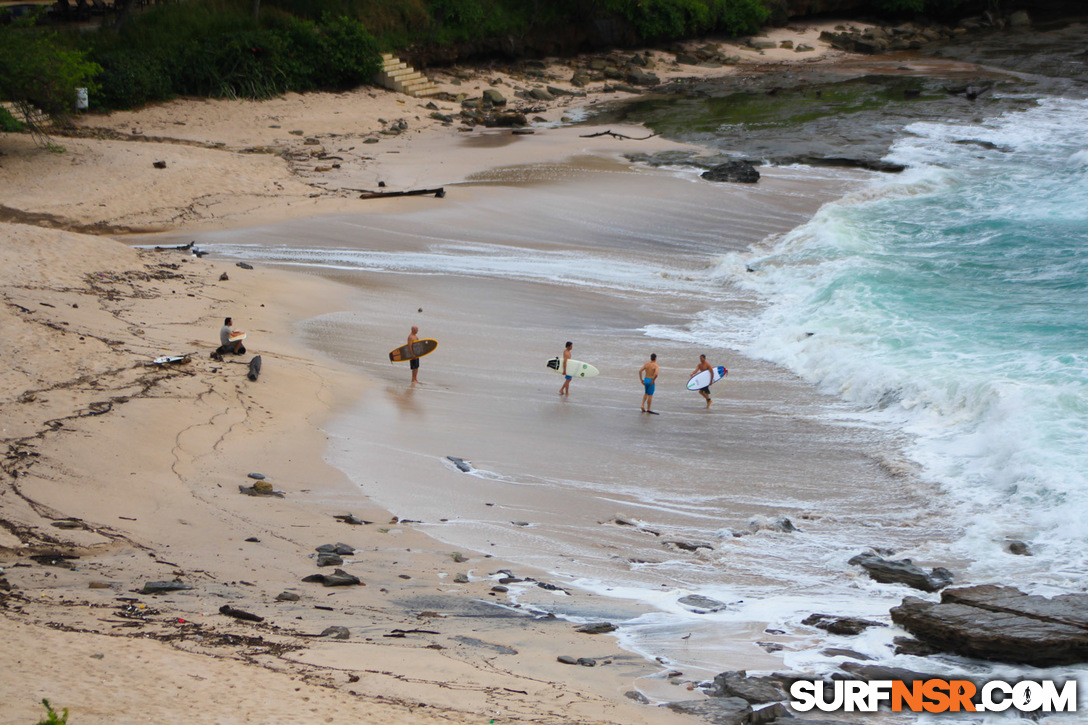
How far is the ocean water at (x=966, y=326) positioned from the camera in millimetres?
12125

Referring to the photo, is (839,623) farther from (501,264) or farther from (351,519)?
(501,264)

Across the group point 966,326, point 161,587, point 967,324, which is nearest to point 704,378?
point 966,326

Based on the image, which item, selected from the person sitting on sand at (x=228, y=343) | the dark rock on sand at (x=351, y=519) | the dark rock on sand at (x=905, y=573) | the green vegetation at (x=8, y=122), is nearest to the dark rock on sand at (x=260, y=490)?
the dark rock on sand at (x=351, y=519)

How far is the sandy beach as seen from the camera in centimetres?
722

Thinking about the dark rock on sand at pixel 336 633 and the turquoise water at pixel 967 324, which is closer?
the dark rock on sand at pixel 336 633

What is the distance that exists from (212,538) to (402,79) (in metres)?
33.4

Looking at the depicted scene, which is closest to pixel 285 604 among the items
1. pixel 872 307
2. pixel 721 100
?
pixel 872 307

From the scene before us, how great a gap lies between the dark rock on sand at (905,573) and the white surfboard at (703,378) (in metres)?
5.61

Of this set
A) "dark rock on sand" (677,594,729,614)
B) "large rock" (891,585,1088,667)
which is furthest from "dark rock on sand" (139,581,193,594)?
"large rock" (891,585,1088,667)

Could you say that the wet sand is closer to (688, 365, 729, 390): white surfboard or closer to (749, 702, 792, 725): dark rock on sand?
(688, 365, 729, 390): white surfboard

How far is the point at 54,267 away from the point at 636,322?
11.1m

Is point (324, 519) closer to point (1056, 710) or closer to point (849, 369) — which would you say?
point (1056, 710)

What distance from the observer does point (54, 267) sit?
17359mm

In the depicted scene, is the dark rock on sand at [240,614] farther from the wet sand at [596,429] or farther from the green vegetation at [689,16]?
the green vegetation at [689,16]
